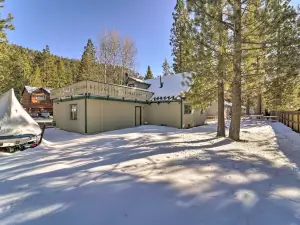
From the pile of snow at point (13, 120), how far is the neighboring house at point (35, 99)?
31793mm

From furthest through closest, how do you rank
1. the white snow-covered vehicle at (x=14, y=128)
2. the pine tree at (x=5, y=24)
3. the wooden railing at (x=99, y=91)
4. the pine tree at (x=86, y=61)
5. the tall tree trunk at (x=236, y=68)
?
the pine tree at (x=86, y=61), the wooden railing at (x=99, y=91), the pine tree at (x=5, y=24), the tall tree trunk at (x=236, y=68), the white snow-covered vehicle at (x=14, y=128)

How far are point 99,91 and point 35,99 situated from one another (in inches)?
1161

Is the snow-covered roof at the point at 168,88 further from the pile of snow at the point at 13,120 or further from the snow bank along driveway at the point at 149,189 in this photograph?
the pile of snow at the point at 13,120

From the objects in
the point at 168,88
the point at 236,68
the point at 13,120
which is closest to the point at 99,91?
the point at 13,120

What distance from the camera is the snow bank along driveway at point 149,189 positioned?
2.96m

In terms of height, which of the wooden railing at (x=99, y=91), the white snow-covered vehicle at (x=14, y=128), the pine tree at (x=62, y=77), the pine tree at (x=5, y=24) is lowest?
the white snow-covered vehicle at (x=14, y=128)

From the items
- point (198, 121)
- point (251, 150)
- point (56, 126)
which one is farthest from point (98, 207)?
point (198, 121)

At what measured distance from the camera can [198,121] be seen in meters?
18.4

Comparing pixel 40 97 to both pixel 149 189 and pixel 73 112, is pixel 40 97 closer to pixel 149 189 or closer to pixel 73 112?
pixel 73 112

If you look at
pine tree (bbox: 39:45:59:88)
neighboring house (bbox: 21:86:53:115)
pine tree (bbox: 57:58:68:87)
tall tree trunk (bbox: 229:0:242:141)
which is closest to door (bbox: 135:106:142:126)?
tall tree trunk (bbox: 229:0:242:141)

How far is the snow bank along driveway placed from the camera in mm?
2957

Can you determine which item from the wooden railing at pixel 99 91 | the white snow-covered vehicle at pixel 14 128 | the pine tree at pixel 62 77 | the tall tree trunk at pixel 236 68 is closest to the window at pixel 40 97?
the pine tree at pixel 62 77

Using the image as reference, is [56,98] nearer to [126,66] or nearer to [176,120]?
[176,120]

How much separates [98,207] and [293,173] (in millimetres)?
4910
